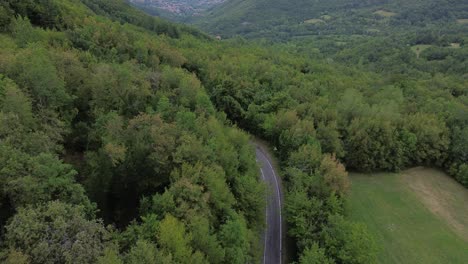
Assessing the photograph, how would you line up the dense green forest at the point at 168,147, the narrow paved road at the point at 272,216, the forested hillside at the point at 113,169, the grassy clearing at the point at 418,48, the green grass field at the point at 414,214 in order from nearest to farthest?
the forested hillside at the point at 113,169 < the dense green forest at the point at 168,147 < the narrow paved road at the point at 272,216 < the green grass field at the point at 414,214 < the grassy clearing at the point at 418,48

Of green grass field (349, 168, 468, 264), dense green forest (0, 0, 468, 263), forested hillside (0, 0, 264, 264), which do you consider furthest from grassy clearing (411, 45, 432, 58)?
forested hillside (0, 0, 264, 264)

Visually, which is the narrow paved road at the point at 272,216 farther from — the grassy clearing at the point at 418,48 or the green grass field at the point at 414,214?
the grassy clearing at the point at 418,48

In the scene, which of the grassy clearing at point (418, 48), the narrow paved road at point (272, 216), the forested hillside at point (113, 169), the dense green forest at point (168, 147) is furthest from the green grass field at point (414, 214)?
the grassy clearing at point (418, 48)

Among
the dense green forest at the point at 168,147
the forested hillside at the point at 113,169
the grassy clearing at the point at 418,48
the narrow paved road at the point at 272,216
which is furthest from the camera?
the grassy clearing at the point at 418,48

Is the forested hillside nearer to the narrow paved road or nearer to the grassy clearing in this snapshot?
the narrow paved road

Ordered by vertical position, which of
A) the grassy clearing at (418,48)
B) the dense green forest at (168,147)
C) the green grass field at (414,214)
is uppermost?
the dense green forest at (168,147)

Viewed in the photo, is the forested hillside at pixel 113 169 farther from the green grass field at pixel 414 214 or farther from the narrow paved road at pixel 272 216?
the green grass field at pixel 414 214

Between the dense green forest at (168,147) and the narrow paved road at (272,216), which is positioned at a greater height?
the dense green forest at (168,147)

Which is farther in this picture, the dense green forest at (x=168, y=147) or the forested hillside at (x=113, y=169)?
the dense green forest at (x=168, y=147)
